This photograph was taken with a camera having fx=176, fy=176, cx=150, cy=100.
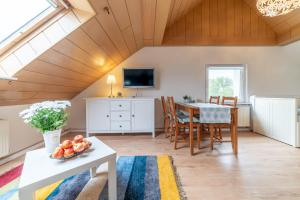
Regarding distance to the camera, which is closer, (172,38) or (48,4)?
(48,4)

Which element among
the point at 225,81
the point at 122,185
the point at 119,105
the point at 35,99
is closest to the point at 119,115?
the point at 119,105

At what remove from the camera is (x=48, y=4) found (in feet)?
6.03

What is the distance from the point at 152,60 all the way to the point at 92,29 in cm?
231

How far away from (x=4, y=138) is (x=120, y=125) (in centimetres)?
198

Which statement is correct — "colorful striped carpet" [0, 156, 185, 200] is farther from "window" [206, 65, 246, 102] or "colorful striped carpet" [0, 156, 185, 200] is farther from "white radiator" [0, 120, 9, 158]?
"window" [206, 65, 246, 102]

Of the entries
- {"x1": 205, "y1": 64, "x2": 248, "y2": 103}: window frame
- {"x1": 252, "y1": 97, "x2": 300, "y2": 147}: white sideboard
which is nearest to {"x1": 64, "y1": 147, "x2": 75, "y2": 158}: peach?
{"x1": 252, "y1": 97, "x2": 300, "y2": 147}: white sideboard

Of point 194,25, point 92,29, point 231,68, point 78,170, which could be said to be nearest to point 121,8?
point 92,29

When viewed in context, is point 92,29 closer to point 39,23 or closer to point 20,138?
point 39,23

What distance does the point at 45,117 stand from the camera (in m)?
1.46

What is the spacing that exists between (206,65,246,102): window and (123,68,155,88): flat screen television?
4.86 feet

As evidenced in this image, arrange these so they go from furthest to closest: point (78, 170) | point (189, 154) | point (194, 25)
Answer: point (194, 25), point (189, 154), point (78, 170)

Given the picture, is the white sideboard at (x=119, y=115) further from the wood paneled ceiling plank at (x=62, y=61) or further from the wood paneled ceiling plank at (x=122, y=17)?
the wood paneled ceiling plank at (x=122, y=17)

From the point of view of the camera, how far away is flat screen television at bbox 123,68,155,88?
13.7ft

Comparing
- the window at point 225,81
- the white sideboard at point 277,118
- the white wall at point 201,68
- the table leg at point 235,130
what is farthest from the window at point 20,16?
the white sideboard at point 277,118
